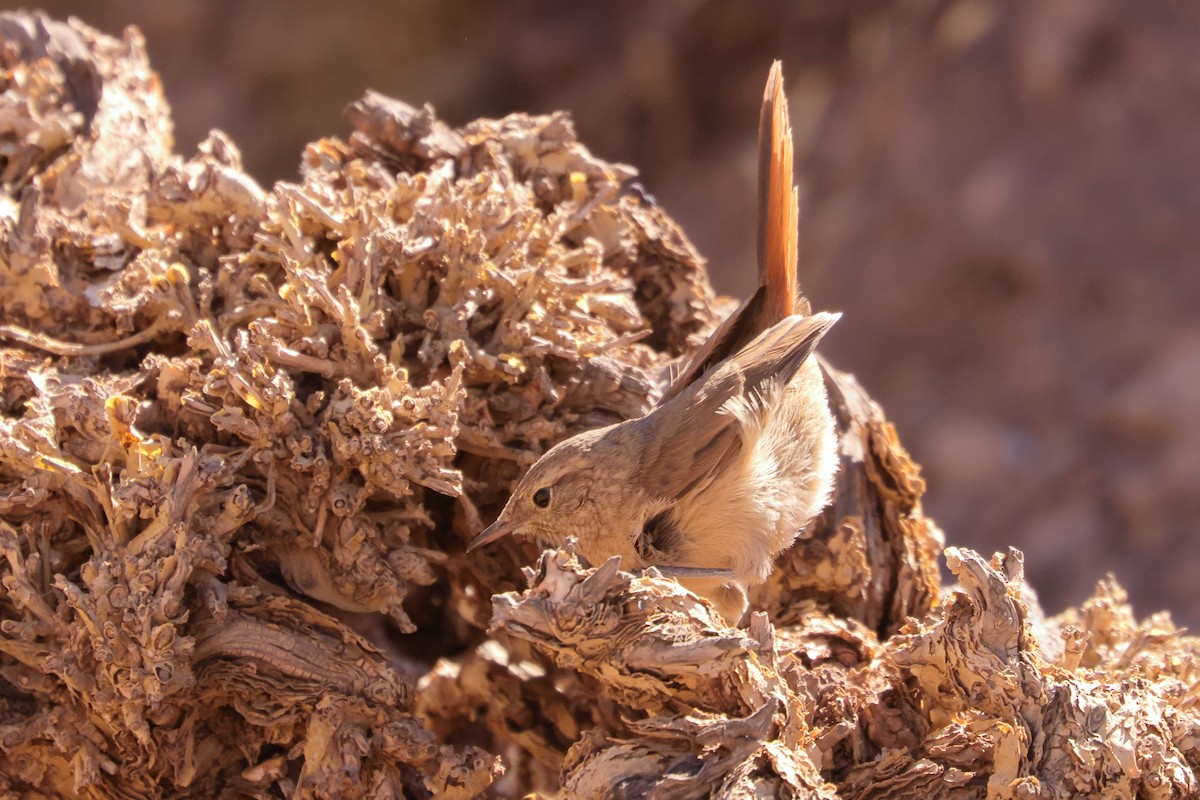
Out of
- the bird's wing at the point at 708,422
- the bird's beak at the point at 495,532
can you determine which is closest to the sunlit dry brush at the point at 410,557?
the bird's beak at the point at 495,532

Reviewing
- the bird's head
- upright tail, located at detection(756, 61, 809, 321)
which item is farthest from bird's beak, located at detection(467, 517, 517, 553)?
upright tail, located at detection(756, 61, 809, 321)

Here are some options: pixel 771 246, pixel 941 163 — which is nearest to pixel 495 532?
pixel 771 246

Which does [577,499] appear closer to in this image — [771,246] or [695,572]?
[695,572]

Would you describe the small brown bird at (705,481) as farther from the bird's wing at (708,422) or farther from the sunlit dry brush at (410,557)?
the sunlit dry brush at (410,557)

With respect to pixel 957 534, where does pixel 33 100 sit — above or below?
below

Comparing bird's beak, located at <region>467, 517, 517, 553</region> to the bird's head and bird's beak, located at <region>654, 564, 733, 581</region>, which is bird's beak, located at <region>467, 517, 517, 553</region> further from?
bird's beak, located at <region>654, 564, 733, 581</region>

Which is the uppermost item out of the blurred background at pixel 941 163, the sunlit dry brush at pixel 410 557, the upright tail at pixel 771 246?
the blurred background at pixel 941 163

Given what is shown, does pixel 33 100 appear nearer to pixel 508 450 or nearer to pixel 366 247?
pixel 366 247

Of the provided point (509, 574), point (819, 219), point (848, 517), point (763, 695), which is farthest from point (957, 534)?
point (763, 695)

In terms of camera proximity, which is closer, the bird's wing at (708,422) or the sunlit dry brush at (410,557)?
the sunlit dry brush at (410,557)
